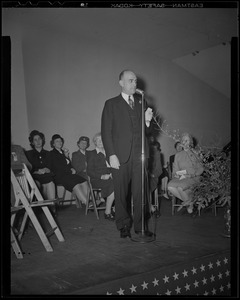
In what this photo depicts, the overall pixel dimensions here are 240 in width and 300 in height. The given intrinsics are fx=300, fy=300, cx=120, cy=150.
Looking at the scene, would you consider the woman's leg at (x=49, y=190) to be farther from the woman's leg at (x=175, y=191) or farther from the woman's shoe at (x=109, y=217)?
the woman's leg at (x=175, y=191)

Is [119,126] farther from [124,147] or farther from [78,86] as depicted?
[78,86]

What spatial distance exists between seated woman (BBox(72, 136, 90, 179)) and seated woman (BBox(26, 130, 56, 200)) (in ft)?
1.83

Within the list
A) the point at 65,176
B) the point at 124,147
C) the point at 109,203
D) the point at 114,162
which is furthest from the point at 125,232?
the point at 65,176

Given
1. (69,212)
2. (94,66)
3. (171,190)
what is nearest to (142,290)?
(171,190)

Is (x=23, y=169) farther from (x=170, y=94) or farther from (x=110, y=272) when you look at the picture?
(x=170, y=94)

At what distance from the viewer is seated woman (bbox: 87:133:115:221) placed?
12.6 feet

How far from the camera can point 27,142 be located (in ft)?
15.7

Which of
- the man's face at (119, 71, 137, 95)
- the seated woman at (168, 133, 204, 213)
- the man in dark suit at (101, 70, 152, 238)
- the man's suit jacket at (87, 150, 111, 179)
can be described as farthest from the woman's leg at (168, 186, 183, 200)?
the man's face at (119, 71, 137, 95)

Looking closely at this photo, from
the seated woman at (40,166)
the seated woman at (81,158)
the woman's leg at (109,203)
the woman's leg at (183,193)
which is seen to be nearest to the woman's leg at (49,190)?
the seated woman at (40,166)

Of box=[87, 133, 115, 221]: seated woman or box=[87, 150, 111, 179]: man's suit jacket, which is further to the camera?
box=[87, 150, 111, 179]: man's suit jacket

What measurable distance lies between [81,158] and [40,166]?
2.57 ft

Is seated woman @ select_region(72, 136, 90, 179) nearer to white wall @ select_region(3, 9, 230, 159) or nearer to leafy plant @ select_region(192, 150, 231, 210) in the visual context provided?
white wall @ select_region(3, 9, 230, 159)

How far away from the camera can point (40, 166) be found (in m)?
4.34
